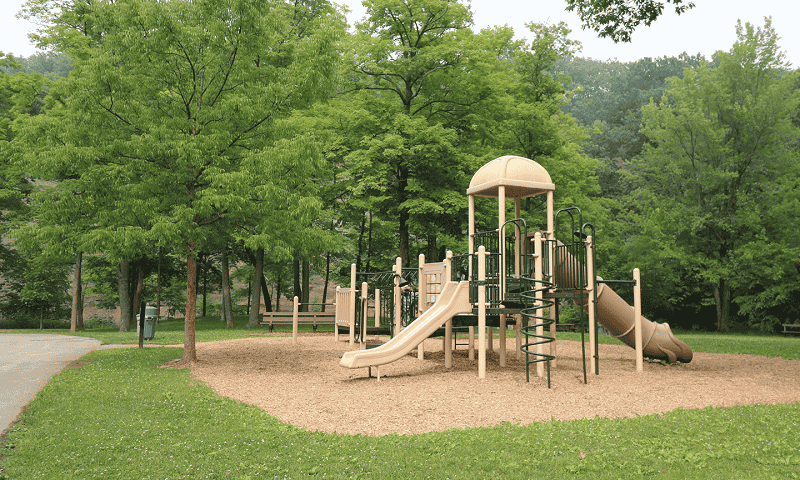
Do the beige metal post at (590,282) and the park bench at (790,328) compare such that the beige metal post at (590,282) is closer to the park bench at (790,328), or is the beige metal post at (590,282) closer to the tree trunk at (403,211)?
the tree trunk at (403,211)

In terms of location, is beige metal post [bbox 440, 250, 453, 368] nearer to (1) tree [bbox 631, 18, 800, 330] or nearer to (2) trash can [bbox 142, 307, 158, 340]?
(2) trash can [bbox 142, 307, 158, 340]

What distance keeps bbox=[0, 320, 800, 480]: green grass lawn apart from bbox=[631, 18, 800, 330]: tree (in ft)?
72.8

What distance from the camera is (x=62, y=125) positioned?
34.4ft

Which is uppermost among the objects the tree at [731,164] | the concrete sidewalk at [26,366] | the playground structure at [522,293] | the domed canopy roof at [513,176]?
the tree at [731,164]

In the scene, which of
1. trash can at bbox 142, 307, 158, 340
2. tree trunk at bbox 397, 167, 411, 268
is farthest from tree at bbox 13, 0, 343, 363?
tree trunk at bbox 397, 167, 411, 268

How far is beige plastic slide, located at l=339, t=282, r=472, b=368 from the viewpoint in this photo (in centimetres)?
918

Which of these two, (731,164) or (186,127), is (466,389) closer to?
(186,127)

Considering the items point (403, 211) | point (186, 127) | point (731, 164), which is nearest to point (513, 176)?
point (186, 127)

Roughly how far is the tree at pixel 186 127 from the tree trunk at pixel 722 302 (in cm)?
2412

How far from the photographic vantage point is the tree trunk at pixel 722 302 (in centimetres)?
2681

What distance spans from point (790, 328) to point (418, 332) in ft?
80.3

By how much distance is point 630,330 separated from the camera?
431 inches

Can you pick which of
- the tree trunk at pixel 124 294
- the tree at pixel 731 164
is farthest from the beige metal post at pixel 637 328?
the tree trunk at pixel 124 294

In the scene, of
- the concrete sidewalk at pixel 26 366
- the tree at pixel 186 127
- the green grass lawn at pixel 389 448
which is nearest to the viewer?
the green grass lawn at pixel 389 448
